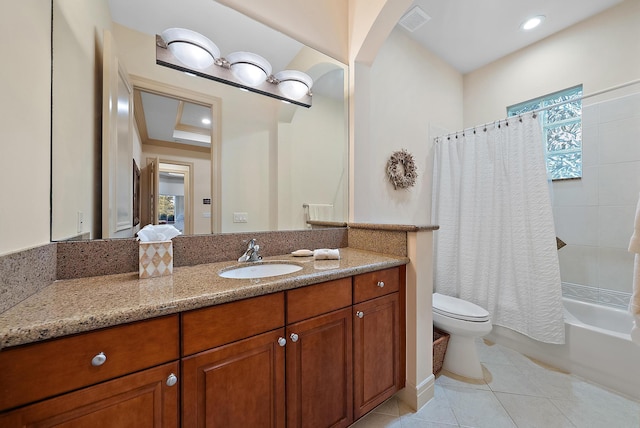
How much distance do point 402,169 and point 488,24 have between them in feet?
4.89

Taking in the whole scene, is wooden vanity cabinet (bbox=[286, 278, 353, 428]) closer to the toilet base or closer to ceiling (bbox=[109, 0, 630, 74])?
the toilet base

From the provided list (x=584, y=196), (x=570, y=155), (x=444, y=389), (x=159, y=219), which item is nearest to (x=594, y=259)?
(x=584, y=196)

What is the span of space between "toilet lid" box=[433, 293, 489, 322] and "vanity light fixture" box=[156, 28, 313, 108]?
1.81 meters

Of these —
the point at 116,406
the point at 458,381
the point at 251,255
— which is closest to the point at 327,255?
the point at 251,255

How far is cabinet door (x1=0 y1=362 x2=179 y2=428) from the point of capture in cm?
55

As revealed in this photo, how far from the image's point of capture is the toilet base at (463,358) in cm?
164

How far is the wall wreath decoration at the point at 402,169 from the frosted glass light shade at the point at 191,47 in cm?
163

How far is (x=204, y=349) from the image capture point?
766 mm

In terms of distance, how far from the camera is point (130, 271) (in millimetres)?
1060

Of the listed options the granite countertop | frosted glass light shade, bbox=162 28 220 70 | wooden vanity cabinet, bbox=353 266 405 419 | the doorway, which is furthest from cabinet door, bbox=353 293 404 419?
frosted glass light shade, bbox=162 28 220 70

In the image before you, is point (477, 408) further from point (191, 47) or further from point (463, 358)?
point (191, 47)

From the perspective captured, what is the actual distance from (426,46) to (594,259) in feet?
8.22

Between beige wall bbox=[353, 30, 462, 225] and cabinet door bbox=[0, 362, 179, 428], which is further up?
beige wall bbox=[353, 30, 462, 225]

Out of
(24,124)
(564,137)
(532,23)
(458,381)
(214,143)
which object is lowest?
(458,381)
